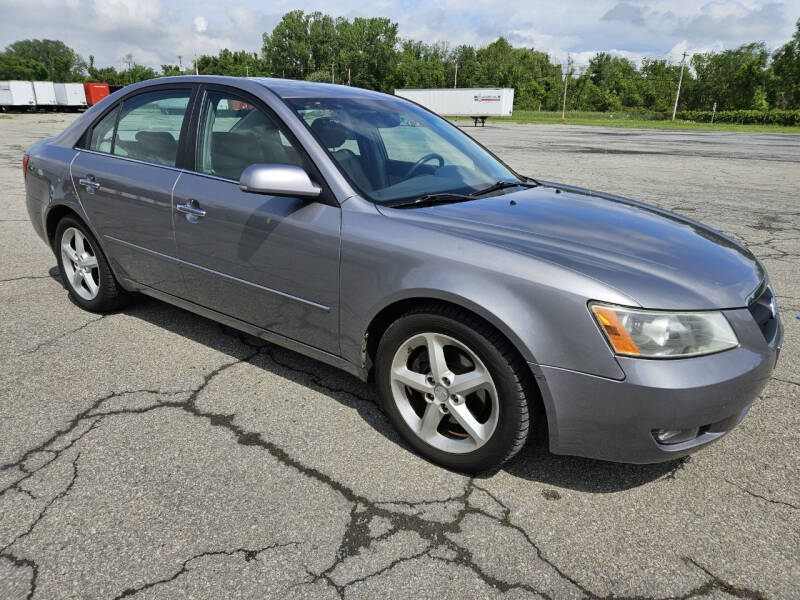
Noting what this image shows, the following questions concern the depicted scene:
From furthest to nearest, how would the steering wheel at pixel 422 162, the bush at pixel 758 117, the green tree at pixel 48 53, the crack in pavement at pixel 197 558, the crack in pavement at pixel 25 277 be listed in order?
the green tree at pixel 48 53
the bush at pixel 758 117
the crack in pavement at pixel 25 277
the steering wheel at pixel 422 162
the crack in pavement at pixel 197 558

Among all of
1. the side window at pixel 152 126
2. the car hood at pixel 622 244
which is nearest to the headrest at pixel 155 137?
the side window at pixel 152 126

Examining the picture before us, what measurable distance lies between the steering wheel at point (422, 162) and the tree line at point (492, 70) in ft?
248

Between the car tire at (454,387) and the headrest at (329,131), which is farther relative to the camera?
the headrest at (329,131)

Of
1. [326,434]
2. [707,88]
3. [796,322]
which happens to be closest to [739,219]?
[796,322]

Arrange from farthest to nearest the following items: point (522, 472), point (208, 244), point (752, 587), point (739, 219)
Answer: point (739, 219), point (208, 244), point (522, 472), point (752, 587)

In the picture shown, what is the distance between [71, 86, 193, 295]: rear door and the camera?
3.43m

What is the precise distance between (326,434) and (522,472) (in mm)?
951

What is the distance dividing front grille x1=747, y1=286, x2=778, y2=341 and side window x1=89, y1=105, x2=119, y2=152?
3828mm

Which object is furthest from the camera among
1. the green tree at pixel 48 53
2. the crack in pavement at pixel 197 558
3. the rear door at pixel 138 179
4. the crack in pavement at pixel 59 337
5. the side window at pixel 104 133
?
the green tree at pixel 48 53

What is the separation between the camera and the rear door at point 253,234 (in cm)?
279

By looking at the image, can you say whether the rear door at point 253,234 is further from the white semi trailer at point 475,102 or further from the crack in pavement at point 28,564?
the white semi trailer at point 475,102

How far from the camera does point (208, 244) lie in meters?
3.19

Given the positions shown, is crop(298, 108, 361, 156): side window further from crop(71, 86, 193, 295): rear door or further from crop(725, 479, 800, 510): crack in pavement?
crop(725, 479, 800, 510): crack in pavement

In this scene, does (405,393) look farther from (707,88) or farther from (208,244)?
(707,88)
